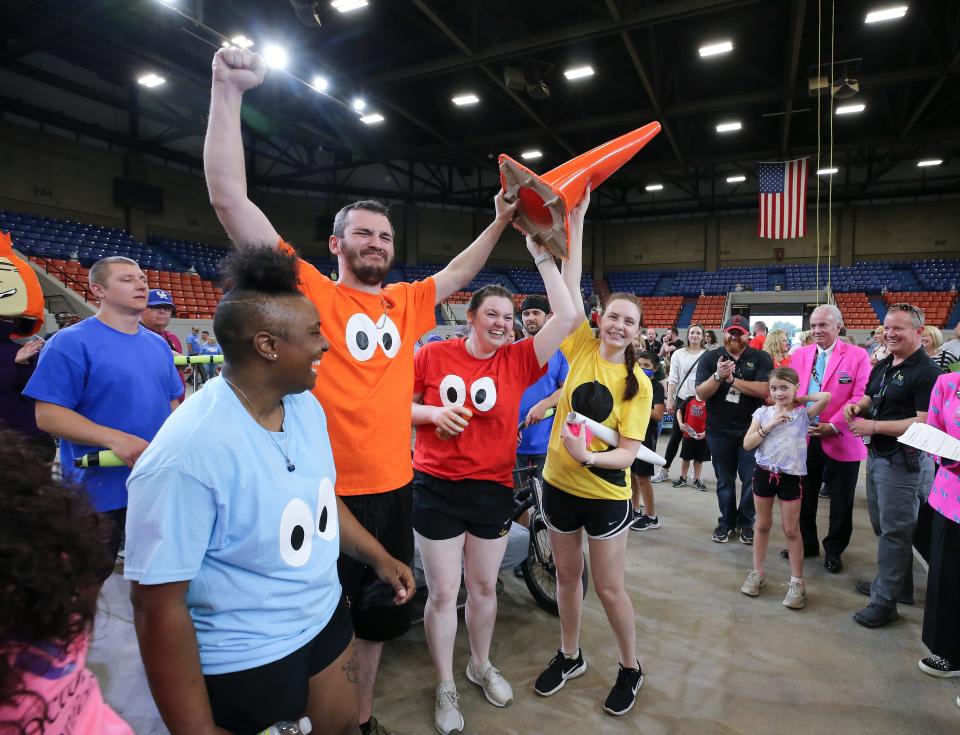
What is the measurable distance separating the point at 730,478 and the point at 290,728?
419 centimetres

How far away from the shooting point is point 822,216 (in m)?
21.0

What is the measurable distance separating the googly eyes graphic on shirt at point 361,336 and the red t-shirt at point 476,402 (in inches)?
23.1

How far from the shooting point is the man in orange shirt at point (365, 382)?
1.70 m

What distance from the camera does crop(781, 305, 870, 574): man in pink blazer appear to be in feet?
12.5

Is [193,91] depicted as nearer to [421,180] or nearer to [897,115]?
[421,180]

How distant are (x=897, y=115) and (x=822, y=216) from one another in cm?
787

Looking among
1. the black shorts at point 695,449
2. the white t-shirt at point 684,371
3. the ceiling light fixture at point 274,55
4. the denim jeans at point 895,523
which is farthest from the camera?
the ceiling light fixture at point 274,55

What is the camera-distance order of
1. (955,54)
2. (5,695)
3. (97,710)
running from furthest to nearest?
1. (955,54)
2. (97,710)
3. (5,695)

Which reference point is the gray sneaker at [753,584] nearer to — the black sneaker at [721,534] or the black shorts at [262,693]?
the black sneaker at [721,534]

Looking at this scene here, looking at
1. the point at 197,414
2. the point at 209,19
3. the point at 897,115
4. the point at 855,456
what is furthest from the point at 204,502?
the point at 897,115

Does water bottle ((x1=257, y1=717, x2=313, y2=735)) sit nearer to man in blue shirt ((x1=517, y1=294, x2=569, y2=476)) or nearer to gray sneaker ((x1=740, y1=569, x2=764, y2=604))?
man in blue shirt ((x1=517, y1=294, x2=569, y2=476))

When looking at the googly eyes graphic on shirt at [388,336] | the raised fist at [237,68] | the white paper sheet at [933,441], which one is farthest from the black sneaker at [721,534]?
the raised fist at [237,68]

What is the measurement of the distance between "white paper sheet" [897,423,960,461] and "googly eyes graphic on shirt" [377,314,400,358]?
2418 mm

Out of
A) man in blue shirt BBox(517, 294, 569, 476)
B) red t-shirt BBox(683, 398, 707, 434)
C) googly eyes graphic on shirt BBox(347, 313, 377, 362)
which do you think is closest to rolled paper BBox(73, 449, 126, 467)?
googly eyes graphic on shirt BBox(347, 313, 377, 362)
